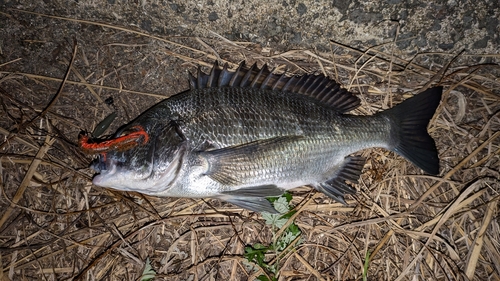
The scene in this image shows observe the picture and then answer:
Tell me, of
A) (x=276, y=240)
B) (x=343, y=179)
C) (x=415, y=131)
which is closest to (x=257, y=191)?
(x=276, y=240)

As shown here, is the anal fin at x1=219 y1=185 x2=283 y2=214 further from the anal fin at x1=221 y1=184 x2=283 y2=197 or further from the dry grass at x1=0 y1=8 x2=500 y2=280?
the dry grass at x1=0 y1=8 x2=500 y2=280

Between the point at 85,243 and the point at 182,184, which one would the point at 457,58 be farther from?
the point at 85,243

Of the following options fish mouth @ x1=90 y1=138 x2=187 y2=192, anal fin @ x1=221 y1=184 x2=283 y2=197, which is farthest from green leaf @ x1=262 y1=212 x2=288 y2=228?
fish mouth @ x1=90 y1=138 x2=187 y2=192

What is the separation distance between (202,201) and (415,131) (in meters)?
1.90

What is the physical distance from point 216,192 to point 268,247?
739 mm

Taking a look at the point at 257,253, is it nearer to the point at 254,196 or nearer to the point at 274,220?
the point at 274,220

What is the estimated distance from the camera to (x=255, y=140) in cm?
262

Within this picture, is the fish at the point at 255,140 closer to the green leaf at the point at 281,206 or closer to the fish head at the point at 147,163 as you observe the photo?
the fish head at the point at 147,163

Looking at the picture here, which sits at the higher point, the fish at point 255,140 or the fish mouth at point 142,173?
the fish at point 255,140

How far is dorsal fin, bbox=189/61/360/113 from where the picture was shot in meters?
2.79

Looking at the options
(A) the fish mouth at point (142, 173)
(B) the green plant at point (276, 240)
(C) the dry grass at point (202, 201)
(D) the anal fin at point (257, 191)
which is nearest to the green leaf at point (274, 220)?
(B) the green plant at point (276, 240)

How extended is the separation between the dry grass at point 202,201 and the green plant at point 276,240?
100 millimetres

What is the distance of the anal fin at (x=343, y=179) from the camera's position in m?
2.91

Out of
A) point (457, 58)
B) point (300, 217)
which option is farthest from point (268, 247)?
point (457, 58)
